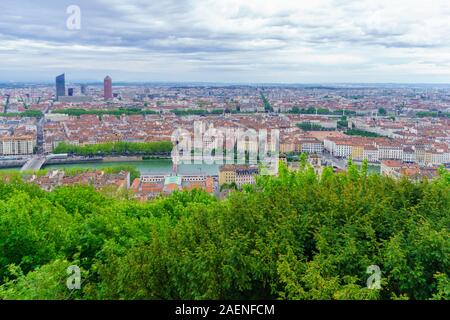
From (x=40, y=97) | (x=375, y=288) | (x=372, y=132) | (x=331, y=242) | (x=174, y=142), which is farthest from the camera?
(x=40, y=97)

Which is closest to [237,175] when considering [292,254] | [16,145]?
[292,254]

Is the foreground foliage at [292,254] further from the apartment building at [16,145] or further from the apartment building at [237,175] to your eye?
the apartment building at [16,145]

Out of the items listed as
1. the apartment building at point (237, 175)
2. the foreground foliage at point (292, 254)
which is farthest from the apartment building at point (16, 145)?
the foreground foliage at point (292, 254)

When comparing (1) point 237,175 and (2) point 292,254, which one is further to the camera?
(1) point 237,175

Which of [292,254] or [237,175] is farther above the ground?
→ [292,254]

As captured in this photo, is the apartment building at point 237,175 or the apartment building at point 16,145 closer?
the apartment building at point 237,175

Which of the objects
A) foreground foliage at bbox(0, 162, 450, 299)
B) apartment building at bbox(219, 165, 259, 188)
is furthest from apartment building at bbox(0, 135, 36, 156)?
foreground foliage at bbox(0, 162, 450, 299)

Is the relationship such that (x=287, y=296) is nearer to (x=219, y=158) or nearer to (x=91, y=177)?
(x=91, y=177)

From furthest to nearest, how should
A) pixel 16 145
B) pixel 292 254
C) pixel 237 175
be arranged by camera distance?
1. pixel 16 145
2. pixel 237 175
3. pixel 292 254

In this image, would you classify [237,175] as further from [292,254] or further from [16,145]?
[16,145]

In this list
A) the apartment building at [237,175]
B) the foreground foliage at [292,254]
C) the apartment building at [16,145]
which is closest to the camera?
the foreground foliage at [292,254]
